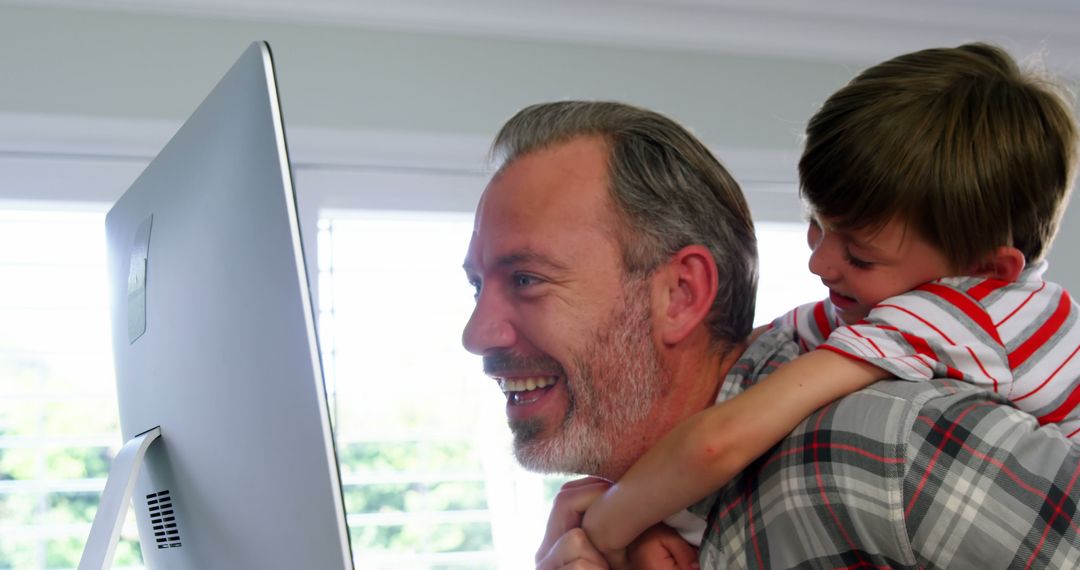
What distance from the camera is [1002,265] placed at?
1.21 metres

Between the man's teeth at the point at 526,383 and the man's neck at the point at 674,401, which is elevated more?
the man's teeth at the point at 526,383

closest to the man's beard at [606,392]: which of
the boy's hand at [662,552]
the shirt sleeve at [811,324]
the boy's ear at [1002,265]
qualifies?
the boy's hand at [662,552]

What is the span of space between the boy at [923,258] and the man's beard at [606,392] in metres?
0.08

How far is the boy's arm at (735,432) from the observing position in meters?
1.02

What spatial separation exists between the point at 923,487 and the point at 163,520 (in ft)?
2.04

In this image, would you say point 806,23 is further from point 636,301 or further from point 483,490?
point 636,301

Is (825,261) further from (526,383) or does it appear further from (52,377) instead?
(52,377)

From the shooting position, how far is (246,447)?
72 centimetres

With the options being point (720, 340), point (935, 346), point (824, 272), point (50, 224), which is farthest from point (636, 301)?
point (50, 224)

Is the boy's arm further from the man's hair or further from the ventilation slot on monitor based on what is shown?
the ventilation slot on monitor

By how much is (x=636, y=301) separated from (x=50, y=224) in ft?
7.98

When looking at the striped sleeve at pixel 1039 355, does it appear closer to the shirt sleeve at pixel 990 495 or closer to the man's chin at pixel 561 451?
the shirt sleeve at pixel 990 495

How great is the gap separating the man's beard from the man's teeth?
0.09 feet

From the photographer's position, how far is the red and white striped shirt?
3.50 ft
